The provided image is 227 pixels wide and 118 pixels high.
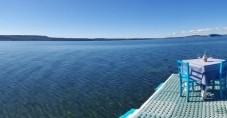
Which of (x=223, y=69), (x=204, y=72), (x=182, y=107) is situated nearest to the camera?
(x=182, y=107)

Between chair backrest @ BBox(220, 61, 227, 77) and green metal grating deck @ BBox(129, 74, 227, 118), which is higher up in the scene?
chair backrest @ BBox(220, 61, 227, 77)

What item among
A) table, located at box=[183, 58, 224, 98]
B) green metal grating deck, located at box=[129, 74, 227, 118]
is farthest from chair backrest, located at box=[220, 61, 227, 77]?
green metal grating deck, located at box=[129, 74, 227, 118]

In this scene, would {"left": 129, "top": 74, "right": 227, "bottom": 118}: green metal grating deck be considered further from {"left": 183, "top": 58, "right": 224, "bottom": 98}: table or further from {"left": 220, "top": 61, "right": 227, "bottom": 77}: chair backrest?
{"left": 220, "top": 61, "right": 227, "bottom": 77}: chair backrest

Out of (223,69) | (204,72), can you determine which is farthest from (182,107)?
(223,69)

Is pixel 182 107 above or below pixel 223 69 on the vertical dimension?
below

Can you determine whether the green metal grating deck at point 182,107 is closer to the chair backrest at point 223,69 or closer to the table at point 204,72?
the table at point 204,72

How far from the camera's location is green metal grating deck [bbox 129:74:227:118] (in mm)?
8617

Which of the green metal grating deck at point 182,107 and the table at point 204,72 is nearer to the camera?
the green metal grating deck at point 182,107

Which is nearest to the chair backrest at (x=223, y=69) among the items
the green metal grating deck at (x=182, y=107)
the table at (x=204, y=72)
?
the table at (x=204, y=72)

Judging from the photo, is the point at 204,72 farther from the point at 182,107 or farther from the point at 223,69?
the point at 182,107

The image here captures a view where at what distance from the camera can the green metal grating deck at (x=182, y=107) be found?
28.3 ft

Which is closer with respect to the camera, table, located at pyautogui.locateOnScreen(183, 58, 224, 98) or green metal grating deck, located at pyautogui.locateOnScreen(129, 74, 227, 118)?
green metal grating deck, located at pyautogui.locateOnScreen(129, 74, 227, 118)

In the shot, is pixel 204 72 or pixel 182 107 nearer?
→ pixel 182 107

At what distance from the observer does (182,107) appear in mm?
9406
